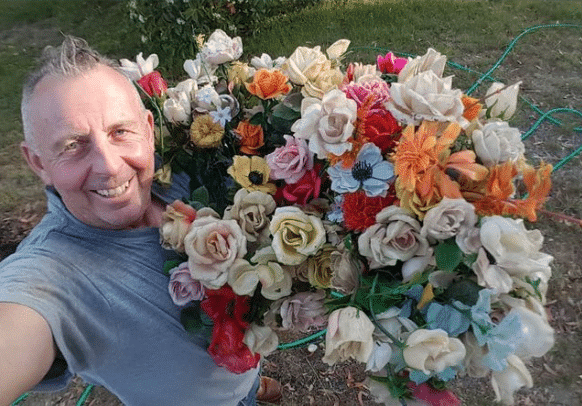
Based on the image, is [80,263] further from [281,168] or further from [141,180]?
[281,168]

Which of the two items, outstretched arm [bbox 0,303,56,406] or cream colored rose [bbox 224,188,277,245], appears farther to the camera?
cream colored rose [bbox 224,188,277,245]

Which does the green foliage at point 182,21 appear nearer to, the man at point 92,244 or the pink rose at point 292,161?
the man at point 92,244

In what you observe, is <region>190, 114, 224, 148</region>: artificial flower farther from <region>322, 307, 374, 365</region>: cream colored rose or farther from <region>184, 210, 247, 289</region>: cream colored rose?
<region>322, 307, 374, 365</region>: cream colored rose

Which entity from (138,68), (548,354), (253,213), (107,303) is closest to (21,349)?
(107,303)

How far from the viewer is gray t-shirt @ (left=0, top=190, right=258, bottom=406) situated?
1367 millimetres

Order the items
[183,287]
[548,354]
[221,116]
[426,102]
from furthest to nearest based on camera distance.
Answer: [548,354]
[221,116]
[183,287]
[426,102]

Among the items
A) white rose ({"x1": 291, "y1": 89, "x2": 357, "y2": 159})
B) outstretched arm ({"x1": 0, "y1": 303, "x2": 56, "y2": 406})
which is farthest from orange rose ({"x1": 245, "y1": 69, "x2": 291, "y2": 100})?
outstretched arm ({"x1": 0, "y1": 303, "x2": 56, "y2": 406})

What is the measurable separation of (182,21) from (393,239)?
14.1ft

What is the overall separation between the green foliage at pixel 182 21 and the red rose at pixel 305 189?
3.73 m

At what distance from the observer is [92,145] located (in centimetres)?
146

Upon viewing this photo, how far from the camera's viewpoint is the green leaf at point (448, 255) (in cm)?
114

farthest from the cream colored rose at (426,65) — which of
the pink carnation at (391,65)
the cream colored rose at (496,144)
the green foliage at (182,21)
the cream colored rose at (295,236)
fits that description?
the green foliage at (182,21)

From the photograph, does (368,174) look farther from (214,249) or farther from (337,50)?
(337,50)

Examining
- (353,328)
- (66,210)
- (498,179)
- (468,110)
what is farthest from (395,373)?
(66,210)
